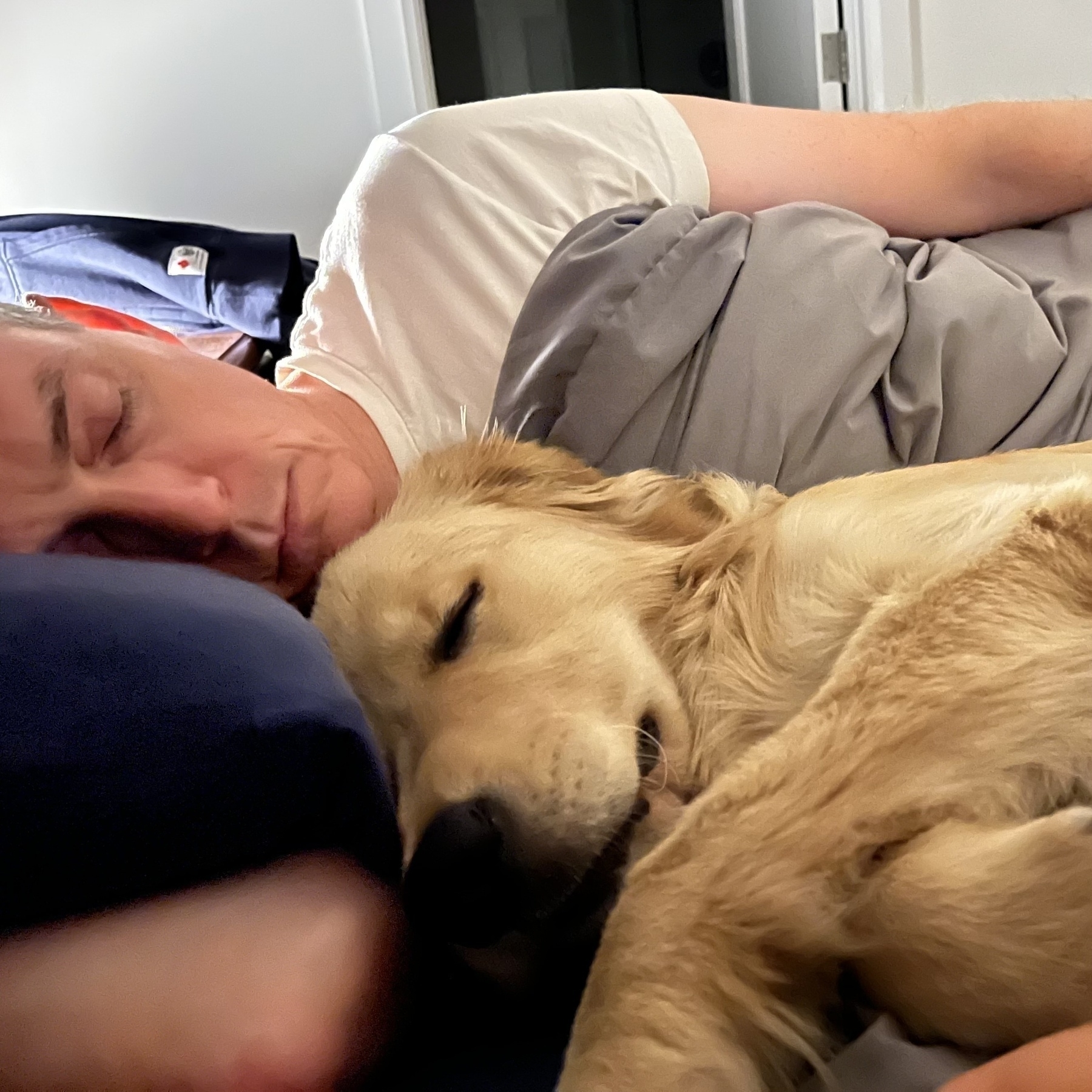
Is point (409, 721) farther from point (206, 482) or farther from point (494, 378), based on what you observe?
point (494, 378)

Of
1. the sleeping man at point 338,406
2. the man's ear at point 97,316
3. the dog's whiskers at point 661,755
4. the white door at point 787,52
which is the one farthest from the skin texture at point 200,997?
the white door at point 787,52

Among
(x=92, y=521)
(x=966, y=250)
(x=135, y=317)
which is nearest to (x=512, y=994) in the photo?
(x=92, y=521)

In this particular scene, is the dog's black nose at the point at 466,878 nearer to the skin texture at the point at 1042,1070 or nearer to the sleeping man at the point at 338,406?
the sleeping man at the point at 338,406

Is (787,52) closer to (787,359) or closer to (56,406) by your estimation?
(787,359)

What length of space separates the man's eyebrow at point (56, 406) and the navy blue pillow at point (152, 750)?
0.46m

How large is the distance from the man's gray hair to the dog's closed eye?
790 millimetres

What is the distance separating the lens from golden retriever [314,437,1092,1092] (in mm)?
619

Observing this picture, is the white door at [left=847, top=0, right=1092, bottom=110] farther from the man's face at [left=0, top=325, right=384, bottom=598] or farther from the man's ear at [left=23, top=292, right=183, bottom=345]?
the man's face at [left=0, top=325, right=384, bottom=598]

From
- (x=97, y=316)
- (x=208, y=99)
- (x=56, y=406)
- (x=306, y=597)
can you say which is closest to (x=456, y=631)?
(x=306, y=597)

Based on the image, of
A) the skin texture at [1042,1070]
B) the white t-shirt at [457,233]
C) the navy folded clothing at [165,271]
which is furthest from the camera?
the navy folded clothing at [165,271]

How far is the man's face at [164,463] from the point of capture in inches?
45.8

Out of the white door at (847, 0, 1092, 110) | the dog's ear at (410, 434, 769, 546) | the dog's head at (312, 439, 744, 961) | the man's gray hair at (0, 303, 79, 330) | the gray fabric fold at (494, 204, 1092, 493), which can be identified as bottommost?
the dog's head at (312, 439, 744, 961)

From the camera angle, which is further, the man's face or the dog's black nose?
the man's face

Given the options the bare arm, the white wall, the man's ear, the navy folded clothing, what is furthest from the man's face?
the white wall
